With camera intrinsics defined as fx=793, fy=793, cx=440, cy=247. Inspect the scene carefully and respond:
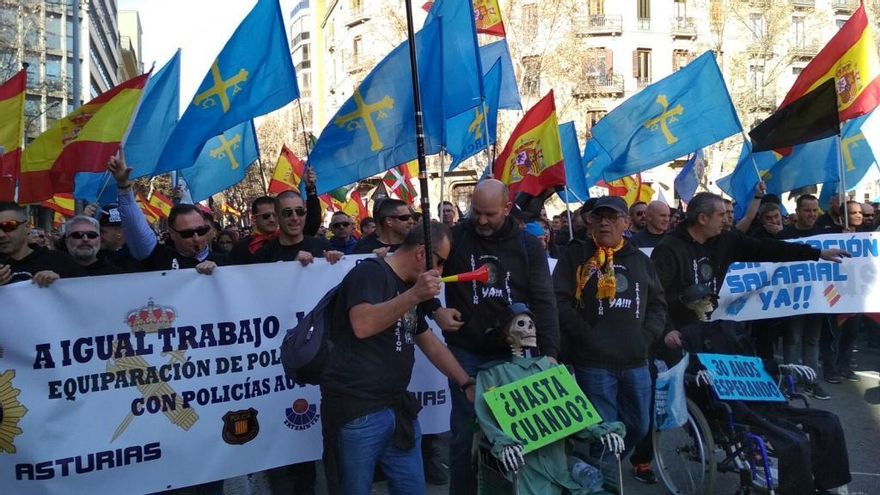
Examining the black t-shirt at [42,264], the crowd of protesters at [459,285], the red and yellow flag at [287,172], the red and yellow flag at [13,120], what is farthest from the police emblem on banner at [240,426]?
the red and yellow flag at [287,172]

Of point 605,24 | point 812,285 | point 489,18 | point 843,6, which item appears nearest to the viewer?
point 812,285

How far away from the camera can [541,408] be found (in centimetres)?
386

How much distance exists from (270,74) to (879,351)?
8.21 metres

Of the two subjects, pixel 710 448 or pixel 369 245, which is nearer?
pixel 710 448

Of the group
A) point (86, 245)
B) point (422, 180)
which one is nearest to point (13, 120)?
point (86, 245)

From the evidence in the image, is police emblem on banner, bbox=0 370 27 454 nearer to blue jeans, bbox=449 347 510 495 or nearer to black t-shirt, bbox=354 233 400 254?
blue jeans, bbox=449 347 510 495

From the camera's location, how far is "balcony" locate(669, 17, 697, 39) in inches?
1687

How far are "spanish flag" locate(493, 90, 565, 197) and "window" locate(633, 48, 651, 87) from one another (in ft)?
120

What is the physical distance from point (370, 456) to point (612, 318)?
1.99 m

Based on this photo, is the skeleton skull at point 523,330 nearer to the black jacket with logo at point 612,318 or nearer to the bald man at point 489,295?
the bald man at point 489,295

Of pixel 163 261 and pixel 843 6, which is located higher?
pixel 843 6

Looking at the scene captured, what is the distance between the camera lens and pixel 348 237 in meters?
8.58

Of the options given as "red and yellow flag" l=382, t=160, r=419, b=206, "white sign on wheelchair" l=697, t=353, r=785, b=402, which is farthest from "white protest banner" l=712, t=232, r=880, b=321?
"red and yellow flag" l=382, t=160, r=419, b=206

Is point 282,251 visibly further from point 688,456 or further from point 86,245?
point 688,456
